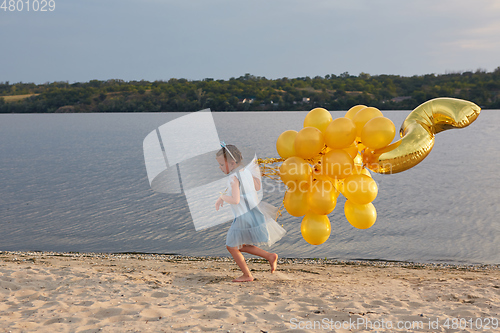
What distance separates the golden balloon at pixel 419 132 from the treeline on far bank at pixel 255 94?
144 feet

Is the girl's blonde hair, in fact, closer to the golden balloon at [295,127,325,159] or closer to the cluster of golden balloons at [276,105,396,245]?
the cluster of golden balloons at [276,105,396,245]

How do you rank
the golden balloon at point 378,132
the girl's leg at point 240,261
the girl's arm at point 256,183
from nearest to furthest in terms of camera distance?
the golden balloon at point 378,132
the girl's leg at point 240,261
the girl's arm at point 256,183

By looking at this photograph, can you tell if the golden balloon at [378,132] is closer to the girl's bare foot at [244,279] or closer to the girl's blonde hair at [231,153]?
the girl's blonde hair at [231,153]

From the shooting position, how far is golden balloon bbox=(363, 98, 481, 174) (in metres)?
4.71

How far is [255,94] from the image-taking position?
62156mm

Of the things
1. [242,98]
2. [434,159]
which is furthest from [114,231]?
A: [242,98]

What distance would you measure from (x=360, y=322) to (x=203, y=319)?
1470 millimetres

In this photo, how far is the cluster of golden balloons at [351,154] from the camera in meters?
4.61

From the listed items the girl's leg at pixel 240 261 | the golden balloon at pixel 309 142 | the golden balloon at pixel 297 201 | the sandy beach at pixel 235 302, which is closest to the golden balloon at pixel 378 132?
the golden balloon at pixel 309 142

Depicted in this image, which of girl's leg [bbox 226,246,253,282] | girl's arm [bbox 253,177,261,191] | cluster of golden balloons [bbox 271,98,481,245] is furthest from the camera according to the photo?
girl's arm [bbox 253,177,261,191]

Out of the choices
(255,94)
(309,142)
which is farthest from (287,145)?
(255,94)

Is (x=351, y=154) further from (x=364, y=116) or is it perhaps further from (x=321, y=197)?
(x=321, y=197)

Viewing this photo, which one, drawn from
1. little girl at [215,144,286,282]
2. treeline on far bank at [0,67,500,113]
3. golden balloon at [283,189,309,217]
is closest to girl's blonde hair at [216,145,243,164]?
little girl at [215,144,286,282]

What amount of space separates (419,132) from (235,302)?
9.95 ft
